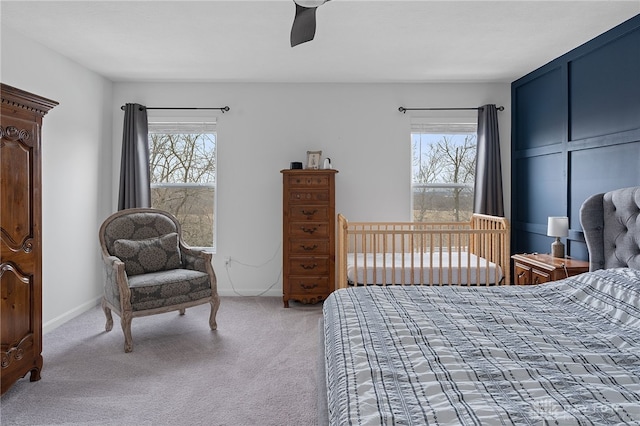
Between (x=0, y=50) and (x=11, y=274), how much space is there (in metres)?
1.68

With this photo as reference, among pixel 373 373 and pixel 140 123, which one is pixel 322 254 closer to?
pixel 140 123

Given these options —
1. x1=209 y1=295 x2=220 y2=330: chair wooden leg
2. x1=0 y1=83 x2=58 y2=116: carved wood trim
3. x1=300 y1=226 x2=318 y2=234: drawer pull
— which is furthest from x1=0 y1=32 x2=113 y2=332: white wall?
x1=300 y1=226 x2=318 y2=234: drawer pull

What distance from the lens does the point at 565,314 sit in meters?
1.89

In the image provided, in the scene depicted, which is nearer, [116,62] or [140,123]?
[116,62]

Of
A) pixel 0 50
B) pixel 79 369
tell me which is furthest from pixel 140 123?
pixel 79 369

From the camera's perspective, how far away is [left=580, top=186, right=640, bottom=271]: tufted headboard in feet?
8.50

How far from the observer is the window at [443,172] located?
482 centimetres

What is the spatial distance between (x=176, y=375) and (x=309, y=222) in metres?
1.99

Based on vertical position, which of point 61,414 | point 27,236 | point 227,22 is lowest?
point 61,414

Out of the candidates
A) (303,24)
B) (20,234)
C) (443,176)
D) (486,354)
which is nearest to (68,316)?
(20,234)

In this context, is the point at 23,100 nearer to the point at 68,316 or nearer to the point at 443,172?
the point at 68,316

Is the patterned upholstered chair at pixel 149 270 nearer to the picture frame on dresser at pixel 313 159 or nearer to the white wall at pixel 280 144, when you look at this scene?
the white wall at pixel 280 144

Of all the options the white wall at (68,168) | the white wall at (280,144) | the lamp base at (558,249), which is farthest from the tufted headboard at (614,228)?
the white wall at (68,168)

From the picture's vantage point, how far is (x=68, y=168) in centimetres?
392
